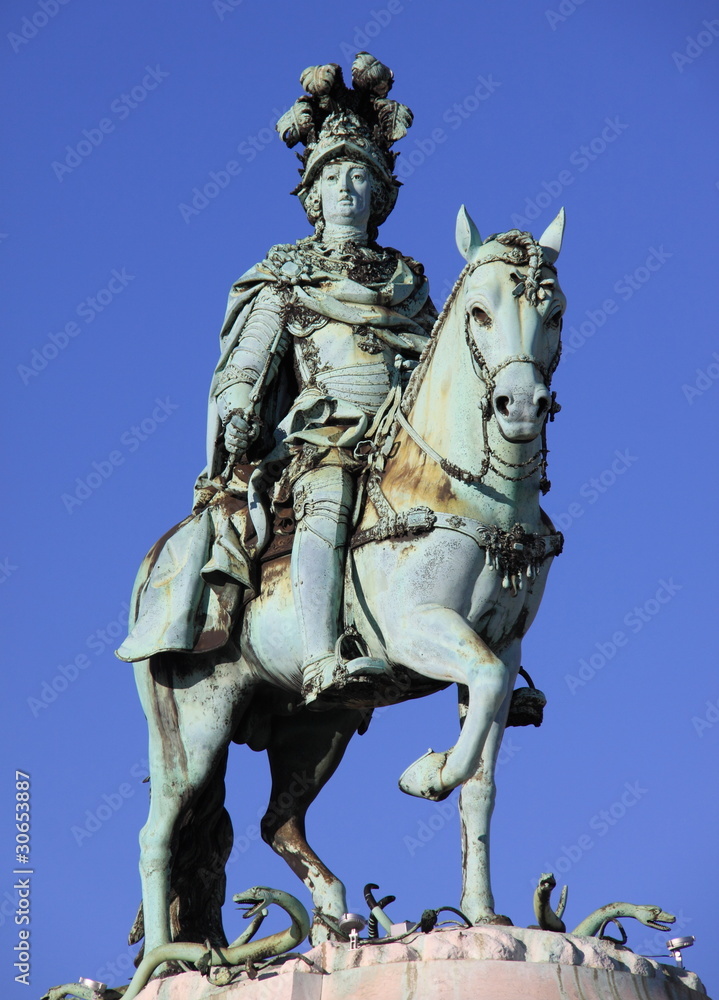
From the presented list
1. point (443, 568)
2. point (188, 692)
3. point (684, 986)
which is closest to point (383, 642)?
point (443, 568)

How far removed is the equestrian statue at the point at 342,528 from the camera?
14.4 m

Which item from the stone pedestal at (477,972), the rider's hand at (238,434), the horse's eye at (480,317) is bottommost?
the stone pedestal at (477,972)

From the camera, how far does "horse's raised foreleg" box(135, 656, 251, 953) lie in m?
15.9

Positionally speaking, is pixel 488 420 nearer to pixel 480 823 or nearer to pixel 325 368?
pixel 325 368

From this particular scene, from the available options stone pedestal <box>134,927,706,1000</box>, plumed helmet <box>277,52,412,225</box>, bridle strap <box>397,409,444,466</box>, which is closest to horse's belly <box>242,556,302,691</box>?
bridle strap <box>397,409,444,466</box>

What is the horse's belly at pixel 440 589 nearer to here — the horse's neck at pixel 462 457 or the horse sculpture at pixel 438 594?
the horse sculpture at pixel 438 594

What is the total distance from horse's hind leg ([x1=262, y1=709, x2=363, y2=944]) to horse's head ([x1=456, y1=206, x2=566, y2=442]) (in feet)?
10.7

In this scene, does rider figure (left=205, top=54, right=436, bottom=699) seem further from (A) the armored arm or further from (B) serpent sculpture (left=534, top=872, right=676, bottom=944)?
(B) serpent sculpture (left=534, top=872, right=676, bottom=944)

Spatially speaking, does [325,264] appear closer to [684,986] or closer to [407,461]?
[407,461]

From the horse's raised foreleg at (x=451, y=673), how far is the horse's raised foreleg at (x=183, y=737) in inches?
74.4

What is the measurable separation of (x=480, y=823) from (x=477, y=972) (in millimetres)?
1499

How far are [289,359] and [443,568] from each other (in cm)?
287

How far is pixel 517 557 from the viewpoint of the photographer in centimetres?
1454

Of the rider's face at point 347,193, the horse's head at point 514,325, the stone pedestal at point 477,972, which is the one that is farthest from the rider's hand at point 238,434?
the stone pedestal at point 477,972
